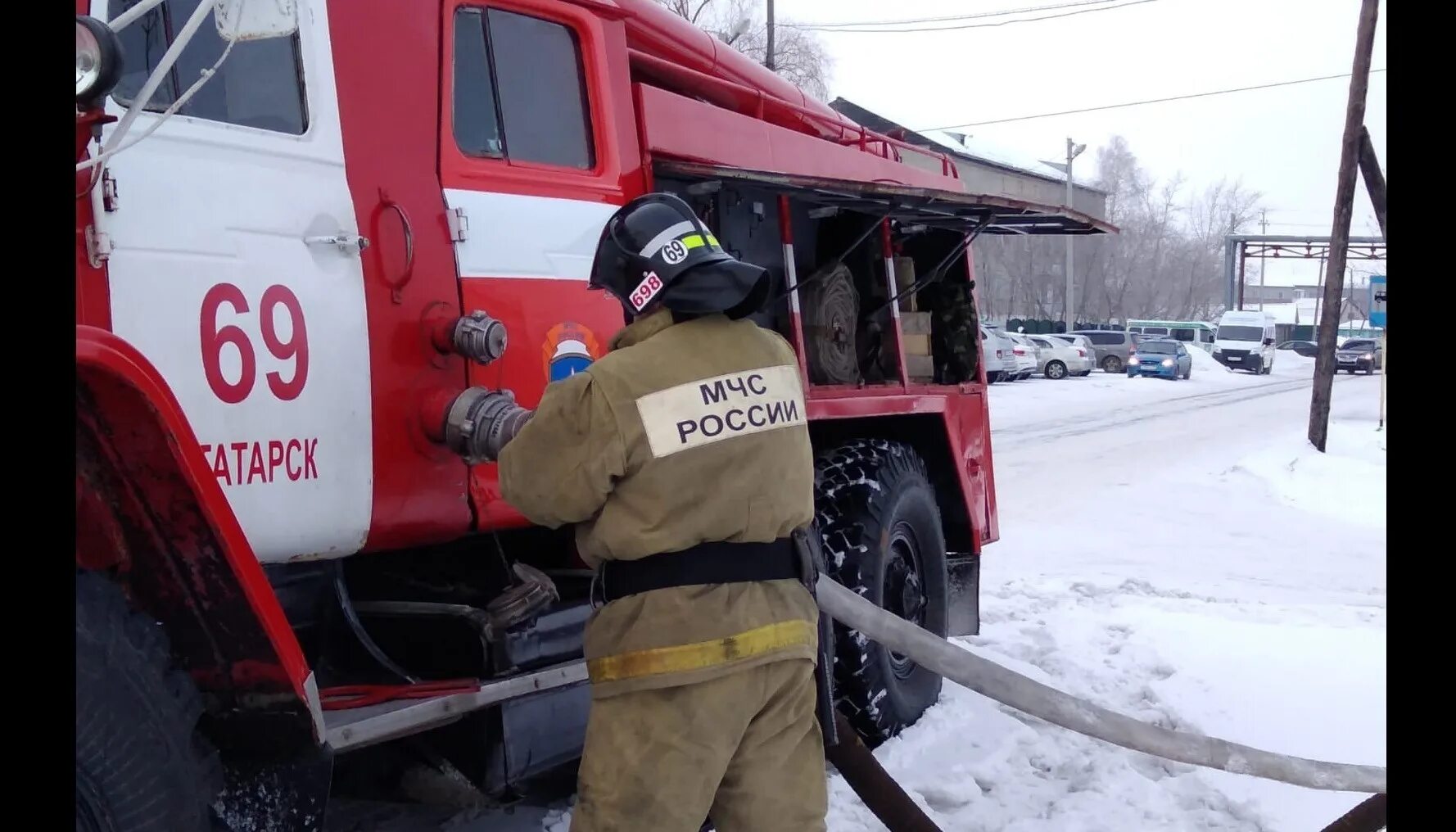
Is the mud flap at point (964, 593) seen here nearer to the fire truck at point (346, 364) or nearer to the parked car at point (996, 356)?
the fire truck at point (346, 364)

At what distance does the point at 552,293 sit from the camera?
11.4ft

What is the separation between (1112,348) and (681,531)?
131 feet

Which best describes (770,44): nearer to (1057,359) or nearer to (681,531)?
(1057,359)

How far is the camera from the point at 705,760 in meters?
2.59

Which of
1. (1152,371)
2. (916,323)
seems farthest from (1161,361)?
(916,323)

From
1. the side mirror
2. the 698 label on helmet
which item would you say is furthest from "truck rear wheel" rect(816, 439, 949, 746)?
the side mirror

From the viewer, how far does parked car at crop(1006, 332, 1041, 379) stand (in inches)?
1266

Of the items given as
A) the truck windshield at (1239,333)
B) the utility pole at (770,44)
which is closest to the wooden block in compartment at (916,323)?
the utility pole at (770,44)

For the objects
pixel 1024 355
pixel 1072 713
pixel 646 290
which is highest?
pixel 646 290

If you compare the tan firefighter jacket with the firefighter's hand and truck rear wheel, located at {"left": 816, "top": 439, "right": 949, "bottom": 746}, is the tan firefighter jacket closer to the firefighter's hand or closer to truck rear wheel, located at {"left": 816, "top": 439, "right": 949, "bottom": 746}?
the firefighter's hand

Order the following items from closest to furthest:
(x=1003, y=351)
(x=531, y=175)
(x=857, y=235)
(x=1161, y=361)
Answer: (x=531, y=175) < (x=857, y=235) < (x=1003, y=351) < (x=1161, y=361)
